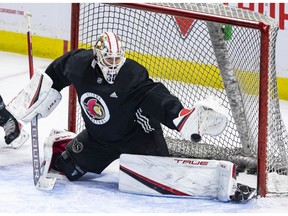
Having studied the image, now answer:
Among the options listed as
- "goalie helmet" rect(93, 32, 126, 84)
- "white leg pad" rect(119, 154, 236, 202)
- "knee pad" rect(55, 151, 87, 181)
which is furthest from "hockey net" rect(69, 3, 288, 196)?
"knee pad" rect(55, 151, 87, 181)

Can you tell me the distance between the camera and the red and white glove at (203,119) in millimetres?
4203

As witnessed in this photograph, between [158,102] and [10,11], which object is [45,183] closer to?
[158,102]

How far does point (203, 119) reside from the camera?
4.23 meters

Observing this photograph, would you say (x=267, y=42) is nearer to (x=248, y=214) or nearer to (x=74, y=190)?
(x=248, y=214)

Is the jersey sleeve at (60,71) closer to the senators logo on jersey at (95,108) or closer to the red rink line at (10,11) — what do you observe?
the senators logo on jersey at (95,108)

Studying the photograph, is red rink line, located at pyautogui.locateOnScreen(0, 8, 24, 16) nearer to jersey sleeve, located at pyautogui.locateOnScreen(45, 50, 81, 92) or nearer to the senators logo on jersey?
jersey sleeve, located at pyautogui.locateOnScreen(45, 50, 81, 92)

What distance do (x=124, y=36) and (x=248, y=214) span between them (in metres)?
1.28

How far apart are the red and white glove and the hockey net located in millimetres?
352

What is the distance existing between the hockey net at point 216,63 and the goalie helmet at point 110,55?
0.32m

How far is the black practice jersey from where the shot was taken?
443 centimetres

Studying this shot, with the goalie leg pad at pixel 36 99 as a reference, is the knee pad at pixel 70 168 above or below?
below

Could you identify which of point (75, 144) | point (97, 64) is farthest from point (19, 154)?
point (97, 64)

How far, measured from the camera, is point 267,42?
444 cm

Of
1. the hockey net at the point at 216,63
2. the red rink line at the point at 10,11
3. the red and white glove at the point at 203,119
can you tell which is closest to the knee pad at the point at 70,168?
the hockey net at the point at 216,63
